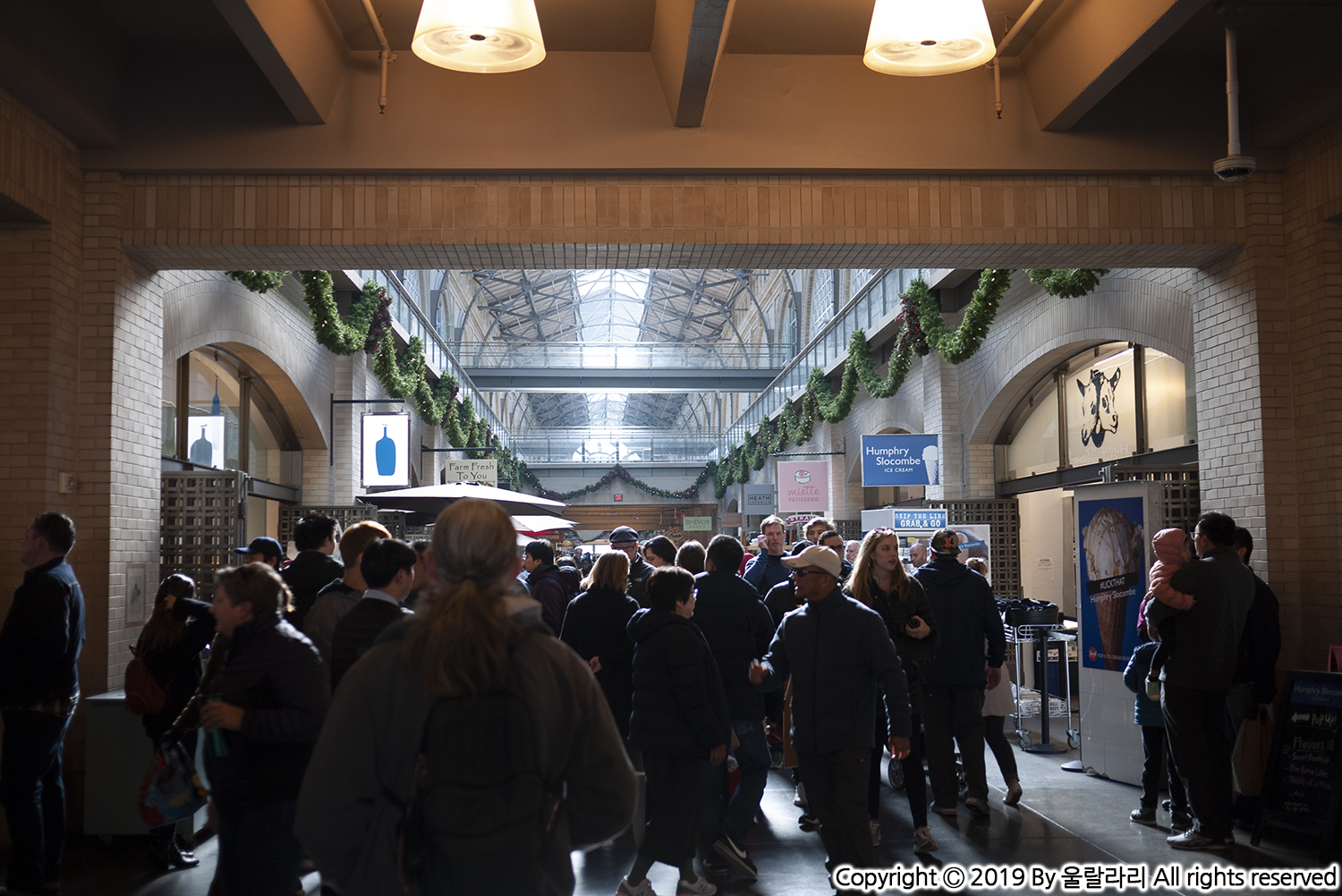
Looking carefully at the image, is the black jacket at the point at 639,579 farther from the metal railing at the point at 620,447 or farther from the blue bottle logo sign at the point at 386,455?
the metal railing at the point at 620,447

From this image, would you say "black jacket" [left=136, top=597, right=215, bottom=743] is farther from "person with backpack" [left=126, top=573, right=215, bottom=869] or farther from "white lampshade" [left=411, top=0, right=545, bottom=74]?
"white lampshade" [left=411, top=0, right=545, bottom=74]

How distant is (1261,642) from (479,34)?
5.50 metres

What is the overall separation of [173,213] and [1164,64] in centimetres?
678

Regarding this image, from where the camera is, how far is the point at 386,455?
14727 mm

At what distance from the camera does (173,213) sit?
7059 millimetres

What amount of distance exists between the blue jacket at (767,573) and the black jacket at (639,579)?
859mm

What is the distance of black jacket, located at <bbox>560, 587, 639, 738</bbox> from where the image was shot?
6184 mm

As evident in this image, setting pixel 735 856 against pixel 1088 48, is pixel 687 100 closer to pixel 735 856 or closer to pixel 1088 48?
pixel 1088 48

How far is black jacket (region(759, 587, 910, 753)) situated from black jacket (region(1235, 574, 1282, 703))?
256 centimetres

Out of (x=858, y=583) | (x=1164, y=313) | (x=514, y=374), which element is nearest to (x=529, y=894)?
(x=858, y=583)

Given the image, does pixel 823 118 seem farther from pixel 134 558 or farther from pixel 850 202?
pixel 134 558

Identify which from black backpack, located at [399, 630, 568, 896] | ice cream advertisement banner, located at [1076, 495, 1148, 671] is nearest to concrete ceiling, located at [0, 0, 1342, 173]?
ice cream advertisement banner, located at [1076, 495, 1148, 671]

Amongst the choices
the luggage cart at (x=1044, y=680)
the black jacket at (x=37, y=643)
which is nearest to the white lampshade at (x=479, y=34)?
the black jacket at (x=37, y=643)

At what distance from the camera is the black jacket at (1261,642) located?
20.6 feet
